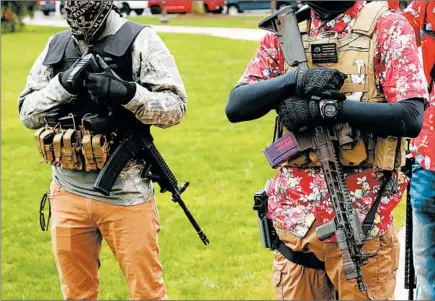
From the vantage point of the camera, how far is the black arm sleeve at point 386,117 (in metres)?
2.47

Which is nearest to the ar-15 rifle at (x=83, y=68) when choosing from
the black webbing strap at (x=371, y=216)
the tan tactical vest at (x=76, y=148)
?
the tan tactical vest at (x=76, y=148)

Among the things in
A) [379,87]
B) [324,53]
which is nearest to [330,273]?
[379,87]

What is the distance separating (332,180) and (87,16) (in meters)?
1.41

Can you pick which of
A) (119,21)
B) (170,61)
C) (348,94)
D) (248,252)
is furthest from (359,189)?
(248,252)

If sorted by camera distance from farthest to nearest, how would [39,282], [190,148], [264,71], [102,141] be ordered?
1. [190,148]
2. [39,282]
3. [102,141]
4. [264,71]

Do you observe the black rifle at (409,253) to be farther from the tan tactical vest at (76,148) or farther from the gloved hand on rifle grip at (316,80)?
the tan tactical vest at (76,148)

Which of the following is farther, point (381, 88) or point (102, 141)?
point (102, 141)

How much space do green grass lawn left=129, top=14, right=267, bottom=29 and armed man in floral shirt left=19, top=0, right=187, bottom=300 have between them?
2061cm

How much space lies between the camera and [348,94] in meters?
2.62

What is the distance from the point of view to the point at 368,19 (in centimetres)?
260

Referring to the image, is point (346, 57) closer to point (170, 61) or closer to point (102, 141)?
point (170, 61)

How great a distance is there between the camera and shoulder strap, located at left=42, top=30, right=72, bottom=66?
3400mm

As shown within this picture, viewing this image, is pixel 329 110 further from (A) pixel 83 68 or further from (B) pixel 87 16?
(B) pixel 87 16

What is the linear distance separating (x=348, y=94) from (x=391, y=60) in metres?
0.19
